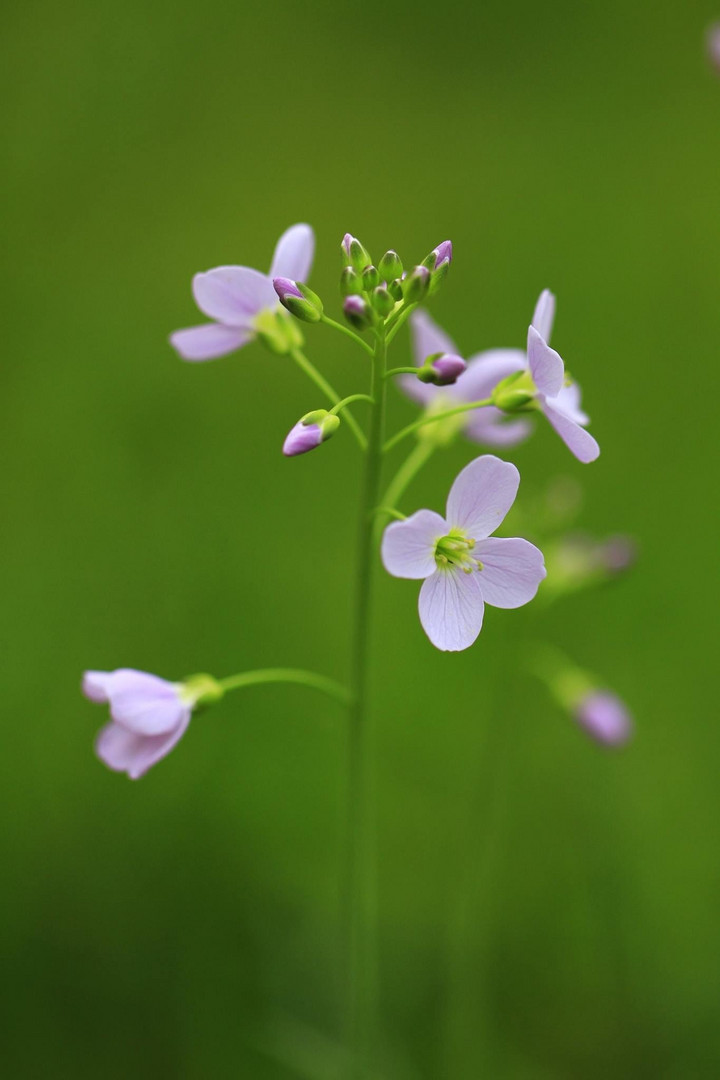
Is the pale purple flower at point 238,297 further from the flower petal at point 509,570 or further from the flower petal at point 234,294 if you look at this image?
the flower petal at point 509,570

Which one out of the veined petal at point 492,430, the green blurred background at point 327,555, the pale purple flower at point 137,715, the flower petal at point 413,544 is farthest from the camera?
the green blurred background at point 327,555

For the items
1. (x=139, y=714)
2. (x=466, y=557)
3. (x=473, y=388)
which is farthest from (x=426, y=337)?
(x=139, y=714)

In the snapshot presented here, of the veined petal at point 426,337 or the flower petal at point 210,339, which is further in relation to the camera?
the veined petal at point 426,337

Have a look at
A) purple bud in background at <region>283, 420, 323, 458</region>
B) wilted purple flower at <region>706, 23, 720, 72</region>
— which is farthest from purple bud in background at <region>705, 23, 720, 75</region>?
purple bud in background at <region>283, 420, 323, 458</region>

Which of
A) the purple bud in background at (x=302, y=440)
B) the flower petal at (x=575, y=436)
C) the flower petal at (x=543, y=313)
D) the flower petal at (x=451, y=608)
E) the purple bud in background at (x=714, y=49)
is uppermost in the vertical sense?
the purple bud in background at (x=714, y=49)

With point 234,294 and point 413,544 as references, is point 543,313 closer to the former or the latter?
point 413,544

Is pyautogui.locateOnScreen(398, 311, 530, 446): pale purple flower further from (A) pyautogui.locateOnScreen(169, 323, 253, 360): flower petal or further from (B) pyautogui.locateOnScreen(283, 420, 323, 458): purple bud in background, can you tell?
(B) pyautogui.locateOnScreen(283, 420, 323, 458): purple bud in background

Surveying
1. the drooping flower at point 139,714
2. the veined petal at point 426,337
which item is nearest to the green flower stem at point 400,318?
the veined petal at point 426,337
